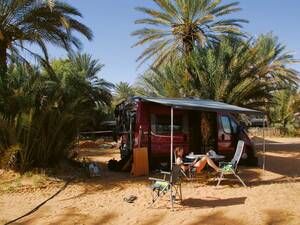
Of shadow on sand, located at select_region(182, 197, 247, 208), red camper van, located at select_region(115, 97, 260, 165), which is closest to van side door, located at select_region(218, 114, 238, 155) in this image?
red camper van, located at select_region(115, 97, 260, 165)

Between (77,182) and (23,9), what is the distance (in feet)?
24.8

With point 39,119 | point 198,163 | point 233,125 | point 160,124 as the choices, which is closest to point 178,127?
point 160,124

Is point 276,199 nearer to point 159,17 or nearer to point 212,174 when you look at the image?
point 212,174

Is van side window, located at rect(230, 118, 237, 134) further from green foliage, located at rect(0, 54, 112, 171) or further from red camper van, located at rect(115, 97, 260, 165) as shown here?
green foliage, located at rect(0, 54, 112, 171)

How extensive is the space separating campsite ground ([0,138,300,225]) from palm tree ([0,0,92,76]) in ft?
20.2

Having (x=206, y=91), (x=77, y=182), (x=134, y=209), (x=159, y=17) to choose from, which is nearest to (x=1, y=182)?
(x=77, y=182)

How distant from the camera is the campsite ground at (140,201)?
6.44 metres

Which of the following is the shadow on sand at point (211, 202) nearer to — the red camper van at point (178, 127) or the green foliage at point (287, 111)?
the red camper van at point (178, 127)

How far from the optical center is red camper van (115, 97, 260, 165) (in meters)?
10.8

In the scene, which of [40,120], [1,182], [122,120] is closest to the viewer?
[1,182]

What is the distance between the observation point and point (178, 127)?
11562mm

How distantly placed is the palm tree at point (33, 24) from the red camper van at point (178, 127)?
14.8 feet

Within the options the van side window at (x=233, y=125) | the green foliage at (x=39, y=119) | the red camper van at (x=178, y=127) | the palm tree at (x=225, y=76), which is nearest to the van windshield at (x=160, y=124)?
the red camper van at (x=178, y=127)

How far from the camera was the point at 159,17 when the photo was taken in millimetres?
19422
